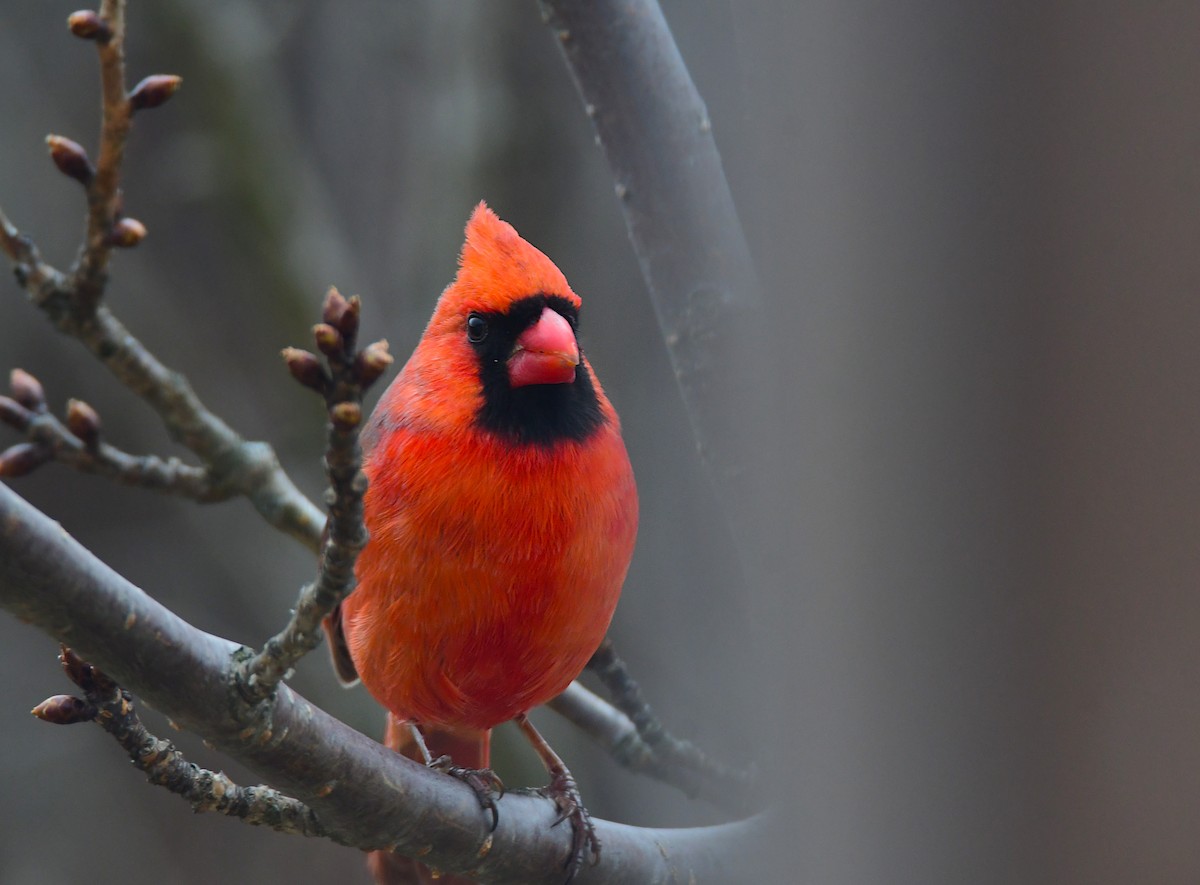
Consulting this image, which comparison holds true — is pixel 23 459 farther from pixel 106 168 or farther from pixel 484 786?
pixel 484 786

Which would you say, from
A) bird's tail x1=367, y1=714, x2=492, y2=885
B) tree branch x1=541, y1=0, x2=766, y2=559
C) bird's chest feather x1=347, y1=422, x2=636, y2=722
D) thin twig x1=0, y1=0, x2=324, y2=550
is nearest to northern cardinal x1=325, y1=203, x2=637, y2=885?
bird's chest feather x1=347, y1=422, x2=636, y2=722

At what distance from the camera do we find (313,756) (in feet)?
3.87

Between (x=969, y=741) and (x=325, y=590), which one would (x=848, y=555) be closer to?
(x=969, y=741)

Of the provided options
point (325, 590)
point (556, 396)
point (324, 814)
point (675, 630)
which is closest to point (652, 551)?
point (675, 630)

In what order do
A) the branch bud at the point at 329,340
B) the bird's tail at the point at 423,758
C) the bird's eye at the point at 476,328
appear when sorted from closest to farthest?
the branch bud at the point at 329,340 → the bird's eye at the point at 476,328 → the bird's tail at the point at 423,758

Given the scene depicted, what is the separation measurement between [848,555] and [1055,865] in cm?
11

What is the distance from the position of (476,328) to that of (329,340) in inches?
32.6

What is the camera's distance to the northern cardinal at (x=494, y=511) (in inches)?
57.4

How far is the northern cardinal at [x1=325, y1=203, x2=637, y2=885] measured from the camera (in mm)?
1457

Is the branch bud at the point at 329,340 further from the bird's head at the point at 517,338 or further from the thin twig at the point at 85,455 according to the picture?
the bird's head at the point at 517,338

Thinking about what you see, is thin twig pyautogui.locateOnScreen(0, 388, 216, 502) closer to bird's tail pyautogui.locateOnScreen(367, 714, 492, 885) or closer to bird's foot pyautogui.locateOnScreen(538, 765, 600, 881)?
bird's foot pyautogui.locateOnScreen(538, 765, 600, 881)

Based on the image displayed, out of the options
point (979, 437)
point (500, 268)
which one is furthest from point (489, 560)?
point (979, 437)

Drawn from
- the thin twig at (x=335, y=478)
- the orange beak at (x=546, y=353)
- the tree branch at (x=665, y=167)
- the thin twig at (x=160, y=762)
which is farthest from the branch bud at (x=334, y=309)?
the tree branch at (x=665, y=167)

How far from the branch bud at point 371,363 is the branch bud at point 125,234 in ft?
0.56
